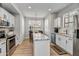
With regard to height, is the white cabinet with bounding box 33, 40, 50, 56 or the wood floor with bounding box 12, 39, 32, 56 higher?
the white cabinet with bounding box 33, 40, 50, 56

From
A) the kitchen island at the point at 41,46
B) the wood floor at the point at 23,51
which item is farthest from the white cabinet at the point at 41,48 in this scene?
the wood floor at the point at 23,51

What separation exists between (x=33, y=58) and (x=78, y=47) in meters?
2.54

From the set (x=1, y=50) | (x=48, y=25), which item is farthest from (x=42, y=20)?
(x=1, y=50)

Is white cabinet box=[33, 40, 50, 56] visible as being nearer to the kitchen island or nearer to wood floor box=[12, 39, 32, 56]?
the kitchen island

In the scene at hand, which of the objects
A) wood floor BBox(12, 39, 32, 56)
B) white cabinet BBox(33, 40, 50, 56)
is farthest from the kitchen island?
wood floor BBox(12, 39, 32, 56)

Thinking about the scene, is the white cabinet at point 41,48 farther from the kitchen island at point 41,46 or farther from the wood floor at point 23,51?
the wood floor at point 23,51

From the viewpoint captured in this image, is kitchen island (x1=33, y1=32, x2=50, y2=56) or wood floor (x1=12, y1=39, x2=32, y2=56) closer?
kitchen island (x1=33, y1=32, x2=50, y2=56)

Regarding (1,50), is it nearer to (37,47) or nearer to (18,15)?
(37,47)

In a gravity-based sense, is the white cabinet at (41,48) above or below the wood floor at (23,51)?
above

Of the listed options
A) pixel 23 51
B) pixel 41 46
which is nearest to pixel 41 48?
pixel 41 46

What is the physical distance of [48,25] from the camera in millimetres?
5777

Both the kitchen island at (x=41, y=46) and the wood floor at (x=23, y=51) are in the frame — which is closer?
the kitchen island at (x=41, y=46)

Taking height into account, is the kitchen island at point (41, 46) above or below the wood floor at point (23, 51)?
above

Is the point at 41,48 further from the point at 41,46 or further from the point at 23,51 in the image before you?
the point at 23,51
